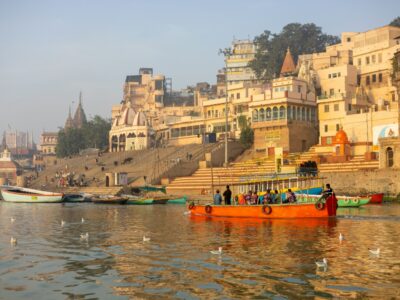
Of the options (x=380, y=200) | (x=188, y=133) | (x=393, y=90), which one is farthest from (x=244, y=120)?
(x=380, y=200)

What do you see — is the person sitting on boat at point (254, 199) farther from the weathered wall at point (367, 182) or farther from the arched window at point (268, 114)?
the arched window at point (268, 114)

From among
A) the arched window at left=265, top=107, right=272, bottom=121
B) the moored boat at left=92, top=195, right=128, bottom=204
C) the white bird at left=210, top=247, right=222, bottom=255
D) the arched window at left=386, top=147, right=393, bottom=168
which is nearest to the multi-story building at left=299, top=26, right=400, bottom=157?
the arched window at left=265, top=107, right=272, bottom=121

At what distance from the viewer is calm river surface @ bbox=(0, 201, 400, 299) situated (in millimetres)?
10891

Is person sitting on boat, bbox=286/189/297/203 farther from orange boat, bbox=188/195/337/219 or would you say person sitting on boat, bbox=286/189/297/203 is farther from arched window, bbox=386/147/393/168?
arched window, bbox=386/147/393/168

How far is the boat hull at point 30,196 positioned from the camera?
5245 centimetres

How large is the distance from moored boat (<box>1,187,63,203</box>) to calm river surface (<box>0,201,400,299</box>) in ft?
97.4

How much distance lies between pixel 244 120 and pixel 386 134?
75.5 ft

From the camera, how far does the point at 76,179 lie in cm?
7119

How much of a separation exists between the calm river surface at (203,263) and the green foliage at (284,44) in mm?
65335

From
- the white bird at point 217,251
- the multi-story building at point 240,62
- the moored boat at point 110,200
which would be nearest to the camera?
the white bird at point 217,251

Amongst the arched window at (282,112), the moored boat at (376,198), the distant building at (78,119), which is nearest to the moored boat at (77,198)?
the arched window at (282,112)

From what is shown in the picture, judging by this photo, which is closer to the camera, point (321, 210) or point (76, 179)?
point (321, 210)

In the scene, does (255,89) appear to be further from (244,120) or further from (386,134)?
(386,134)

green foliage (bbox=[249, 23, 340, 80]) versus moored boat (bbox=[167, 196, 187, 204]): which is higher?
green foliage (bbox=[249, 23, 340, 80])
